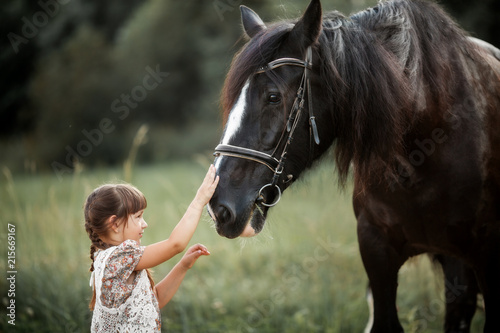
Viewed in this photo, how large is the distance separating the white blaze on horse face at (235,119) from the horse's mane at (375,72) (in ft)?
0.25

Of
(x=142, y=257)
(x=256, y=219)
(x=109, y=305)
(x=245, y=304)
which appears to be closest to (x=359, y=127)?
(x=256, y=219)

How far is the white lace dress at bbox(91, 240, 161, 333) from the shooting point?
6.67ft

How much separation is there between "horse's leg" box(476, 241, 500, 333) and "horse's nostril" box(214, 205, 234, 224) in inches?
57.1

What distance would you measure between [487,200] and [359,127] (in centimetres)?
85

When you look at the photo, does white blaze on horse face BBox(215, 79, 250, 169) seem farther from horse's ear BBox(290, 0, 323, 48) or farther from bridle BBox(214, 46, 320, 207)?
horse's ear BBox(290, 0, 323, 48)

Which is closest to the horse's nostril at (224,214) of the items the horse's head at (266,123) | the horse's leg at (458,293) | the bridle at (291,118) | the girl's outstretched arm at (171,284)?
the horse's head at (266,123)

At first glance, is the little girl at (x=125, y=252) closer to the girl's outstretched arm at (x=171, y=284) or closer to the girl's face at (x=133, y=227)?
the girl's face at (x=133, y=227)

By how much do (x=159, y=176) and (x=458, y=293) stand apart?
8342mm

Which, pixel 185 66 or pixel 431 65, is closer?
pixel 431 65

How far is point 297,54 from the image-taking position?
7.41 feet

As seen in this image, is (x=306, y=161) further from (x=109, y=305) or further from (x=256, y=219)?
(x=109, y=305)

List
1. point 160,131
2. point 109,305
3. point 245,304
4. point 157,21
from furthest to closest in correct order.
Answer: point 160,131, point 157,21, point 245,304, point 109,305

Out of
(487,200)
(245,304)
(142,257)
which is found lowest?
(245,304)

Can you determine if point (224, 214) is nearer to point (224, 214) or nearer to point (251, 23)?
point (224, 214)
